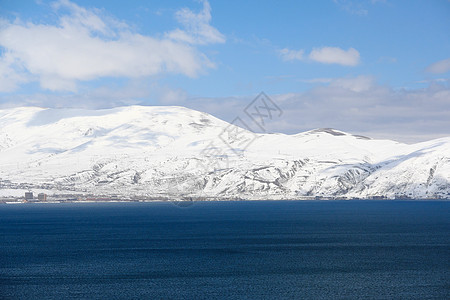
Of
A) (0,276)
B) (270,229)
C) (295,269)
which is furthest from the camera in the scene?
(270,229)

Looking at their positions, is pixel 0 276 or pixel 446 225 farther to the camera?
pixel 446 225

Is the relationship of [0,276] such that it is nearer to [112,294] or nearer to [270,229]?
[112,294]

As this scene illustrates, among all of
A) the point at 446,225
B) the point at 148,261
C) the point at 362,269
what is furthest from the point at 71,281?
the point at 446,225

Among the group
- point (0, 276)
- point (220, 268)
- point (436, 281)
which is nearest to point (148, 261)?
point (220, 268)

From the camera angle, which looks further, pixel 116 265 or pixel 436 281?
pixel 116 265

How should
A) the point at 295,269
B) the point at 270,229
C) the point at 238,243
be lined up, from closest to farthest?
the point at 295,269, the point at 238,243, the point at 270,229

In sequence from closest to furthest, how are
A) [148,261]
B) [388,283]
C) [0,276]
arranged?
[388,283] < [0,276] < [148,261]

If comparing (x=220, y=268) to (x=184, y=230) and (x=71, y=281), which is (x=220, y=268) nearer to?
(x=71, y=281)

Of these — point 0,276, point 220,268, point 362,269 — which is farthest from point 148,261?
point 362,269

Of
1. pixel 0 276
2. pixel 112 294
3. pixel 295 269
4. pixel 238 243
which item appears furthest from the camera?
pixel 238 243
